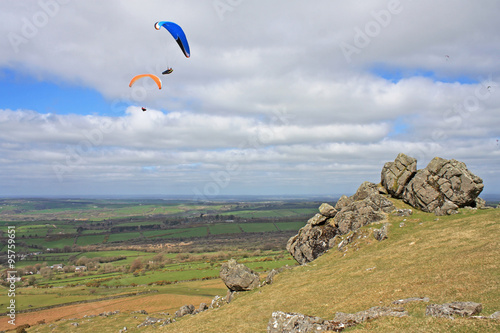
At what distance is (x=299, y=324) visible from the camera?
17.0 metres

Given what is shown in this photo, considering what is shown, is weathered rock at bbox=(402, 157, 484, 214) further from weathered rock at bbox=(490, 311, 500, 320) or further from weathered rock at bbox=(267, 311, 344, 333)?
weathered rock at bbox=(267, 311, 344, 333)

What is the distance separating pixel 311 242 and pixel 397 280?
22308 mm

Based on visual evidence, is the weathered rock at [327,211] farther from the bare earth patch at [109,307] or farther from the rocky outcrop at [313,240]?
the bare earth patch at [109,307]

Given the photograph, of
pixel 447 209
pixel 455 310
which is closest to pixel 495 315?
pixel 455 310

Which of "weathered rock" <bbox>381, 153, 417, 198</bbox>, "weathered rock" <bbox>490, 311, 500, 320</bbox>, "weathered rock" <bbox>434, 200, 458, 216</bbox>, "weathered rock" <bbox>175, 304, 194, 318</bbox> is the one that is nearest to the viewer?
"weathered rock" <bbox>490, 311, 500, 320</bbox>

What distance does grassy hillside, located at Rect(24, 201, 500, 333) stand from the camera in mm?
16453

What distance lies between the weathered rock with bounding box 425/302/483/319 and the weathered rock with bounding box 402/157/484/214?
30.4 m

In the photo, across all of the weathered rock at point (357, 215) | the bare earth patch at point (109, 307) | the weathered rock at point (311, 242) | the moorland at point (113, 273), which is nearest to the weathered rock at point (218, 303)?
the weathered rock at point (311, 242)

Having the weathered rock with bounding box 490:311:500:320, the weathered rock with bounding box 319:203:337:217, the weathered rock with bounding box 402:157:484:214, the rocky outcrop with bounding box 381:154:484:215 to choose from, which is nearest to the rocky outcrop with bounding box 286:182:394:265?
the weathered rock with bounding box 319:203:337:217

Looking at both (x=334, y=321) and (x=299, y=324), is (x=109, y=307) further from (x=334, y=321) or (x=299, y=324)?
(x=334, y=321)

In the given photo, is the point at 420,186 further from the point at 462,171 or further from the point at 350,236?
the point at 350,236

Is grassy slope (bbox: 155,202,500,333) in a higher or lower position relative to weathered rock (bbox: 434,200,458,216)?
lower

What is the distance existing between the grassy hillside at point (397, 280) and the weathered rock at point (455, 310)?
0.54m

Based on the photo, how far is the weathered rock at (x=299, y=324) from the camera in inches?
637
